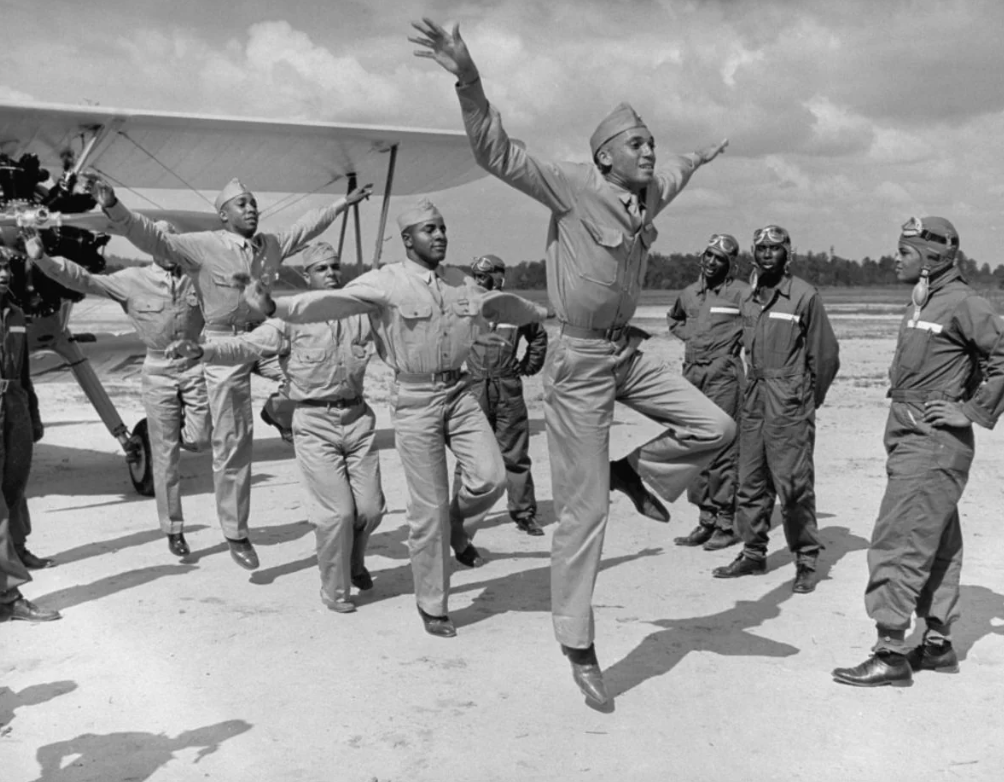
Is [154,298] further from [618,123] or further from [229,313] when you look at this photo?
[618,123]

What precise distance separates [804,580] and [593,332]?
2.64m

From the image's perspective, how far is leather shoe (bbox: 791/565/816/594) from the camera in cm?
625

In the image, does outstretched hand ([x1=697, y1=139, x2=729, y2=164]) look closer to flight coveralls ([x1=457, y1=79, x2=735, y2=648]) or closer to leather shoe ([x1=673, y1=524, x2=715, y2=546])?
flight coveralls ([x1=457, y1=79, x2=735, y2=648])

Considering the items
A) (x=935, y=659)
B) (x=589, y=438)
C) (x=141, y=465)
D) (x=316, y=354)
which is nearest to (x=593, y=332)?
(x=589, y=438)

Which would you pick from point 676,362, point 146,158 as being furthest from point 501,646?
Answer: point 676,362

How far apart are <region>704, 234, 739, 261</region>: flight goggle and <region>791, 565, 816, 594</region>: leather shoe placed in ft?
8.30

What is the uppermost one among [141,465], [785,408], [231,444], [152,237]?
[152,237]

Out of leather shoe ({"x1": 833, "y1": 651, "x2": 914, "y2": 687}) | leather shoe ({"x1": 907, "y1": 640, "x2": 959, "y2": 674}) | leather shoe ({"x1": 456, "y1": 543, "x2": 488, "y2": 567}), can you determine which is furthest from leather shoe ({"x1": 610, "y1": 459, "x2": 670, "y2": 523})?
leather shoe ({"x1": 456, "y1": 543, "x2": 488, "y2": 567})

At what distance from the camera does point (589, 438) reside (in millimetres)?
4574

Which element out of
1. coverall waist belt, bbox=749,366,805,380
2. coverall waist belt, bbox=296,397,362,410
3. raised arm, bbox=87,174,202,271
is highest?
raised arm, bbox=87,174,202,271

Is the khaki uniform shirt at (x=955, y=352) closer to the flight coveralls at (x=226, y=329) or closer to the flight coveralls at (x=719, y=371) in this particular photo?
the flight coveralls at (x=719, y=371)

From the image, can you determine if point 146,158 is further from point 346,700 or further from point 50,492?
point 346,700

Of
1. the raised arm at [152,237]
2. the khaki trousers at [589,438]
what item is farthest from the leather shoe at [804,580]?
the raised arm at [152,237]

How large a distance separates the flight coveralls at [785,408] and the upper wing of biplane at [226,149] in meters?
8.42
